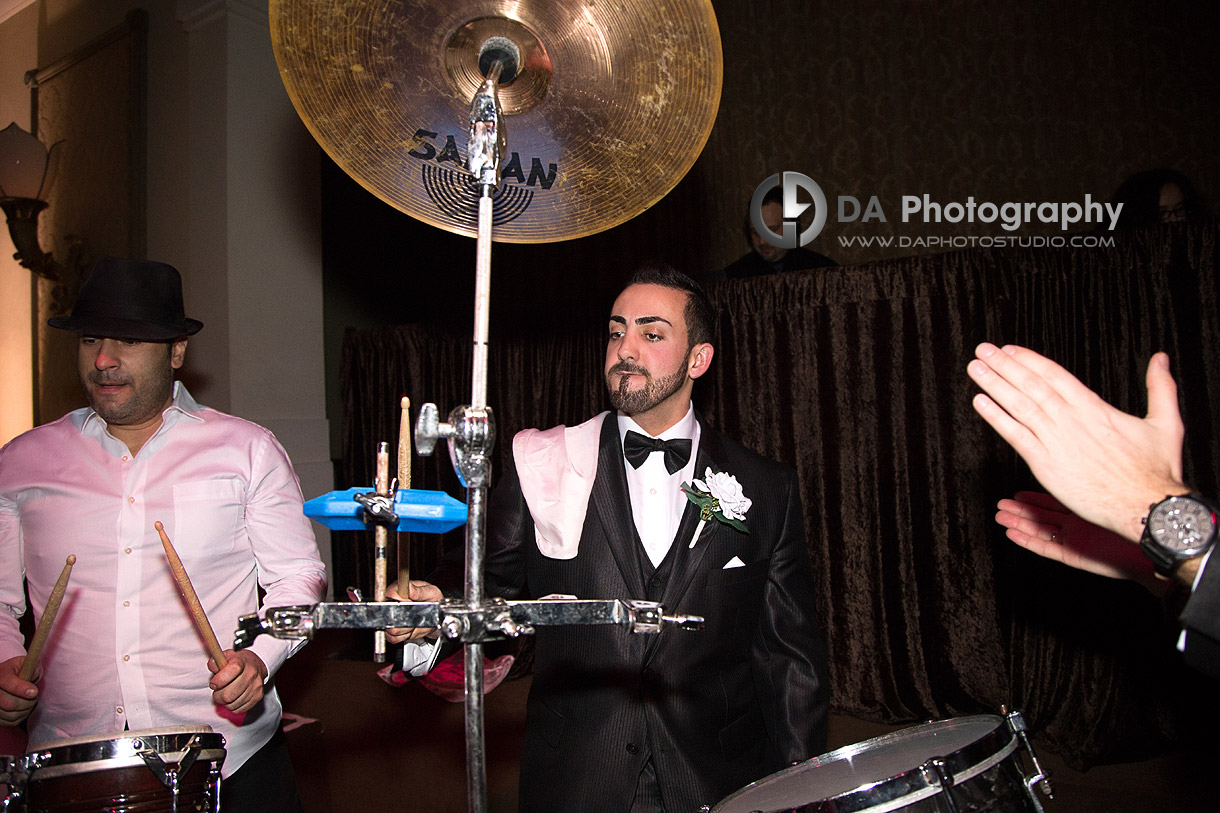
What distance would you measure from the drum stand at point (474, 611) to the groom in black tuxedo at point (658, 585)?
1.01 meters

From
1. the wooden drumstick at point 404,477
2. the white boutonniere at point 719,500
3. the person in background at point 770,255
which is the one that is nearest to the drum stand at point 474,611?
the wooden drumstick at point 404,477

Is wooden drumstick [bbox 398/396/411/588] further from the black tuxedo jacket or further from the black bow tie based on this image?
the black bow tie

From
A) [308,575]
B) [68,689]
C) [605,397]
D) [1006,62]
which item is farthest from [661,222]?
[68,689]

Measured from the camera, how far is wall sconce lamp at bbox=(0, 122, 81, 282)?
5.86 metres

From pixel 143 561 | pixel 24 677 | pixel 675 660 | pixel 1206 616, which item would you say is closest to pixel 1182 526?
pixel 1206 616

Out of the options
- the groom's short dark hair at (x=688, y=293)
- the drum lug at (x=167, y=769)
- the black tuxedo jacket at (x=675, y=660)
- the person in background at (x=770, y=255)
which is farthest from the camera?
the person in background at (x=770, y=255)

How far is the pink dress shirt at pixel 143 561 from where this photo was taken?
1913mm

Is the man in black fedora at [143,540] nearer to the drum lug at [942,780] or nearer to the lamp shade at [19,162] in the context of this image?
the drum lug at [942,780]

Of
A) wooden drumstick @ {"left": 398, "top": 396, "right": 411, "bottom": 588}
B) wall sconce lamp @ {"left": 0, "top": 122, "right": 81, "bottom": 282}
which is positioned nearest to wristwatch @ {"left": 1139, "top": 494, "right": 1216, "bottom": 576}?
wooden drumstick @ {"left": 398, "top": 396, "right": 411, "bottom": 588}

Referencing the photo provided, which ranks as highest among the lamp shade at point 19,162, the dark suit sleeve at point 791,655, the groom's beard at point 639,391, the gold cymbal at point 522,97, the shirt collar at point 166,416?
the lamp shade at point 19,162

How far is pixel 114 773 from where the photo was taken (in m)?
1.37

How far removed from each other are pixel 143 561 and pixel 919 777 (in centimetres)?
187

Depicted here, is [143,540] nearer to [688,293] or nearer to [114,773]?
[114,773]

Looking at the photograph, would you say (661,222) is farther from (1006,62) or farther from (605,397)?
(1006,62)
